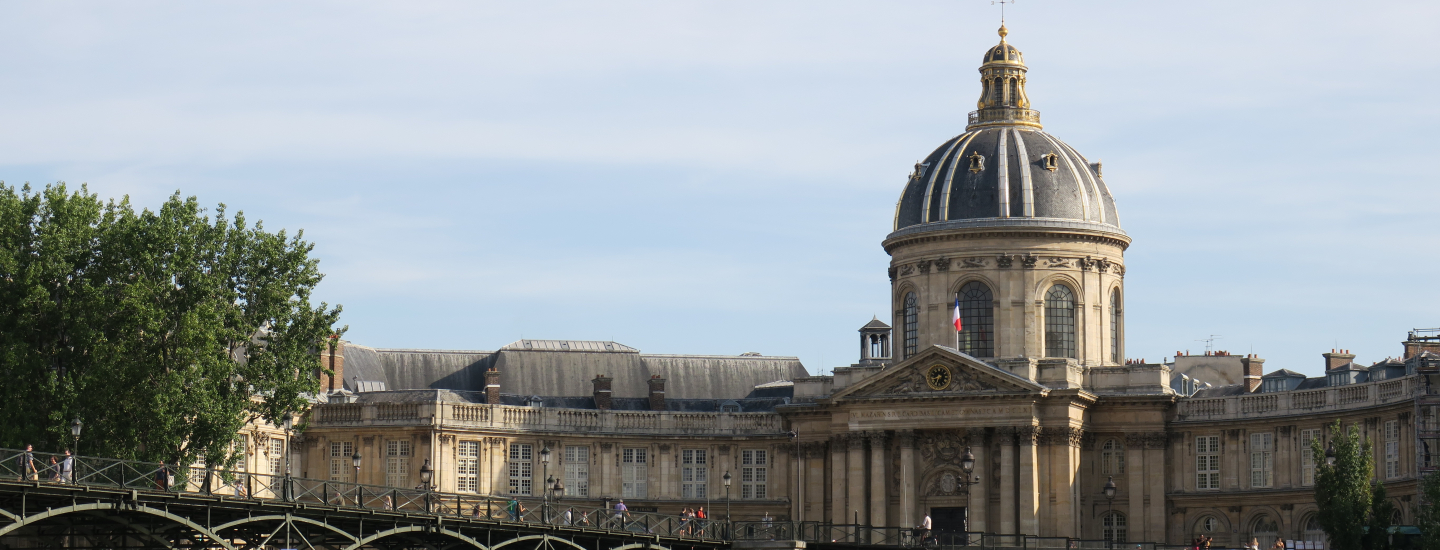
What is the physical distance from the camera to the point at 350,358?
111500mm

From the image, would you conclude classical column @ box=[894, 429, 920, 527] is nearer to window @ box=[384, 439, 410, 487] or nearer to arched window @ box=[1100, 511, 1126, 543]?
arched window @ box=[1100, 511, 1126, 543]

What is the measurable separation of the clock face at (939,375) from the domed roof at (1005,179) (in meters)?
8.68

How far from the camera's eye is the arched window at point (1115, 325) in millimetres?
106688

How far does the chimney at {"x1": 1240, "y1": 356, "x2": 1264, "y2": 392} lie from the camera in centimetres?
10500

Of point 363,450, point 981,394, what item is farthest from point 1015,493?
point 363,450

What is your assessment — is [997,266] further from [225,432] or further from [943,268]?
[225,432]

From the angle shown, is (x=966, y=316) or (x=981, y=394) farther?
(x=966, y=316)

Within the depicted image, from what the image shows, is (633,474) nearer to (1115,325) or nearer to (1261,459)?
(1115,325)

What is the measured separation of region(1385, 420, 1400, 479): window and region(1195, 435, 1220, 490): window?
8619 millimetres

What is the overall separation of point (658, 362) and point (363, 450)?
18.0 meters

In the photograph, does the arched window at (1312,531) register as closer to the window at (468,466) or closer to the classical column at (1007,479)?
the classical column at (1007,479)

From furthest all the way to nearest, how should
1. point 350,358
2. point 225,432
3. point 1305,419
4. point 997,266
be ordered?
point 350,358 < point 997,266 < point 1305,419 < point 225,432

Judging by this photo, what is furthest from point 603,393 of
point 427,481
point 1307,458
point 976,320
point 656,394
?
point 1307,458

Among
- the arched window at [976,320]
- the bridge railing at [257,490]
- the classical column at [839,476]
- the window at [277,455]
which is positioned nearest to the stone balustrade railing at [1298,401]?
the arched window at [976,320]
